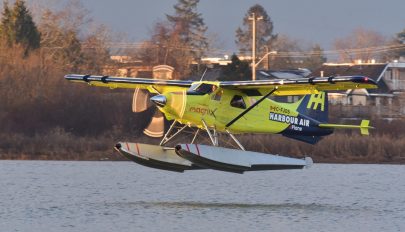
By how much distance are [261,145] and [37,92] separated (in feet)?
32.4

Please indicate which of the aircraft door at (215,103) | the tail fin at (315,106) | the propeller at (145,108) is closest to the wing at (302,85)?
the aircraft door at (215,103)

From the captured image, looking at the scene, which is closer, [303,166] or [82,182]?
[303,166]

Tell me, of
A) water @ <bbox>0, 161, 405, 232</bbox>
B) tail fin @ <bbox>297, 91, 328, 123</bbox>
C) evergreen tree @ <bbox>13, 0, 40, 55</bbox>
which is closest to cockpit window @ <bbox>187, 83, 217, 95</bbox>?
water @ <bbox>0, 161, 405, 232</bbox>

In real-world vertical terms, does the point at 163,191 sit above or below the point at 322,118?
below

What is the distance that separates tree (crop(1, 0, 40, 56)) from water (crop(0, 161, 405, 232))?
14.4 metres

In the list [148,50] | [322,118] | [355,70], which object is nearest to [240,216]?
[322,118]

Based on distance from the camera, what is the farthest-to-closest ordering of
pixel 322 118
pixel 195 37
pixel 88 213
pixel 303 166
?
pixel 195 37, pixel 322 118, pixel 303 166, pixel 88 213

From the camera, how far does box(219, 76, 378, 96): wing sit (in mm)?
20891

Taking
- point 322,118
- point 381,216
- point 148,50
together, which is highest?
point 148,50

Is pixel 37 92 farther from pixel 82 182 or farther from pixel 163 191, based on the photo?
pixel 163 191

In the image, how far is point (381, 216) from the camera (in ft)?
70.1

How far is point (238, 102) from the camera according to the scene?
22.2 meters

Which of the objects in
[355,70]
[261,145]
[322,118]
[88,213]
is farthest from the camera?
[355,70]

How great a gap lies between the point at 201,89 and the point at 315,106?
13.1ft
